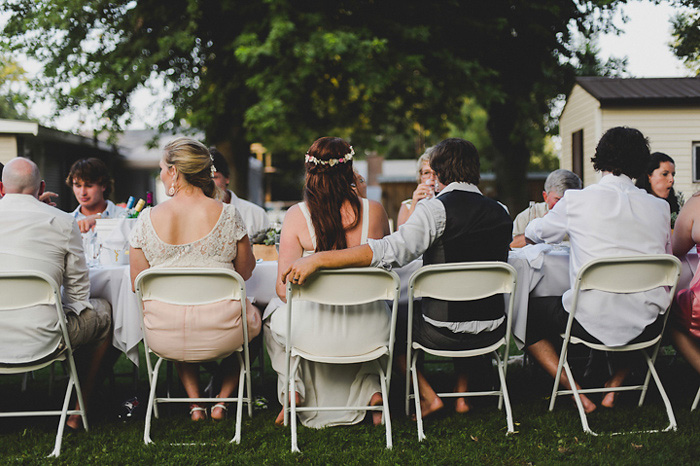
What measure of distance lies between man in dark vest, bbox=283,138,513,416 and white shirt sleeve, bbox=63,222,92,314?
1.16 metres

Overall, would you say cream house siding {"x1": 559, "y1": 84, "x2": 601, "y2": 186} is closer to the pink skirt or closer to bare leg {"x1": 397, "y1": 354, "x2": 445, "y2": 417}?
bare leg {"x1": 397, "y1": 354, "x2": 445, "y2": 417}

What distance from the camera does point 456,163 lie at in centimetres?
353

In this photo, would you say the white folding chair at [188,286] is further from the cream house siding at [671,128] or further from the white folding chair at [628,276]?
the cream house siding at [671,128]

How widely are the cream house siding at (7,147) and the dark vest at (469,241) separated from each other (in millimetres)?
15654

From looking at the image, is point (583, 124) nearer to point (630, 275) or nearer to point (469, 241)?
point (630, 275)

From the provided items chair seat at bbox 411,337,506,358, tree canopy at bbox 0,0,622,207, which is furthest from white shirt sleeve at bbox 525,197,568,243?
tree canopy at bbox 0,0,622,207

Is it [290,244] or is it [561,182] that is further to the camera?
[561,182]

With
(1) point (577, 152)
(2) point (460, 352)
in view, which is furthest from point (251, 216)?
(1) point (577, 152)

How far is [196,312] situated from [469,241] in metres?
1.48

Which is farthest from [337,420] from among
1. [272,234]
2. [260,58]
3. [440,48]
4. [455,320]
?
[440,48]

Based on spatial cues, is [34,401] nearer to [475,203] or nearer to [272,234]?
[272,234]

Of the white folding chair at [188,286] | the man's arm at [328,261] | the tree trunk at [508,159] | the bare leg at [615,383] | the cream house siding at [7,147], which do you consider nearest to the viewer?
the man's arm at [328,261]

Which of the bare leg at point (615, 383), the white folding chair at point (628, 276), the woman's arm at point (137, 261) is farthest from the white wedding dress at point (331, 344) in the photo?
the bare leg at point (615, 383)

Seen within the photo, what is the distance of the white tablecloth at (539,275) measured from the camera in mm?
3760
